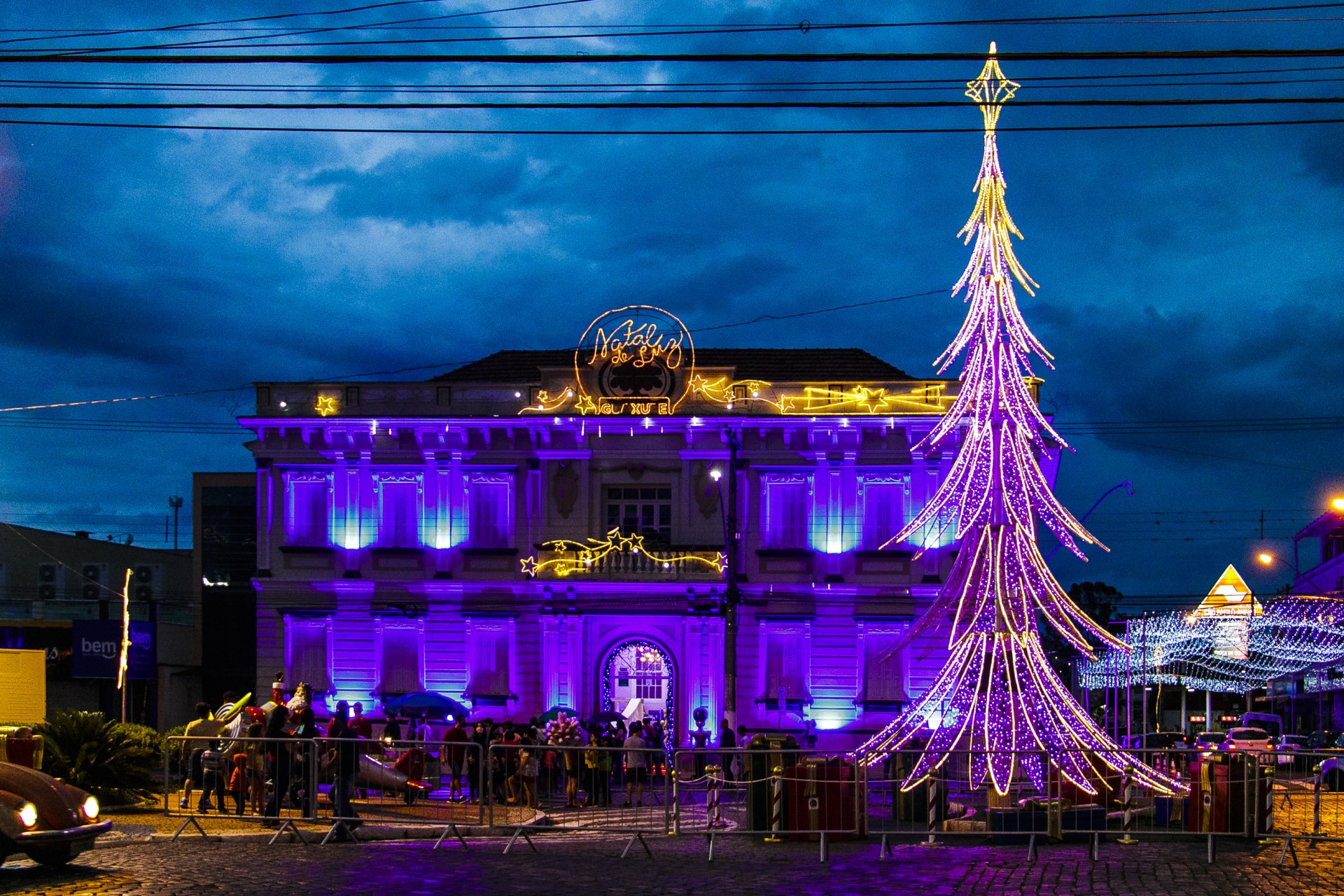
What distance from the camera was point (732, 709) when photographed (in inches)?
1289

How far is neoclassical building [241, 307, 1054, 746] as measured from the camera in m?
36.4

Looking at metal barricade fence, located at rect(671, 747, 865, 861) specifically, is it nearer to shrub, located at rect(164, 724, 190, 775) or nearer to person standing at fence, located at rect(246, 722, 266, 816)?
person standing at fence, located at rect(246, 722, 266, 816)

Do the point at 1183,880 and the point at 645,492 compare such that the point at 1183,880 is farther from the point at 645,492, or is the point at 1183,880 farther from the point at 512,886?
the point at 645,492

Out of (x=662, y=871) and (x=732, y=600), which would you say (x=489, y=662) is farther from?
(x=662, y=871)

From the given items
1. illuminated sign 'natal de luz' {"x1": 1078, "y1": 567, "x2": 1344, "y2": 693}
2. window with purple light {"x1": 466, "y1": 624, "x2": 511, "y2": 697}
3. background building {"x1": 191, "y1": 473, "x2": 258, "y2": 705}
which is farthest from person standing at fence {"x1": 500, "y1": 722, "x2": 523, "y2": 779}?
background building {"x1": 191, "y1": 473, "x2": 258, "y2": 705}

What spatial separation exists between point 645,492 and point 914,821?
1843cm

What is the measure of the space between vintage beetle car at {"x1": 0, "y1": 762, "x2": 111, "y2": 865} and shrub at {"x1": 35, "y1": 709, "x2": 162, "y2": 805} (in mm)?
5701

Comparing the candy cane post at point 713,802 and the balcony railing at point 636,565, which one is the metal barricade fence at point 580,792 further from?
the balcony railing at point 636,565

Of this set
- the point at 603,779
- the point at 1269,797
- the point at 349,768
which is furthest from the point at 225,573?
the point at 1269,797

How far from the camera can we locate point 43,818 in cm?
1348

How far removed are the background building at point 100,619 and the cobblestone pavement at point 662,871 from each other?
23.3 meters

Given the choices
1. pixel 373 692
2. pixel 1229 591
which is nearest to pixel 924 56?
pixel 373 692

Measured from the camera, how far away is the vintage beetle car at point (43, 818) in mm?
13227

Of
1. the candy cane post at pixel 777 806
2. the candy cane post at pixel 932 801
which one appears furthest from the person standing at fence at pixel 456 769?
the candy cane post at pixel 932 801
